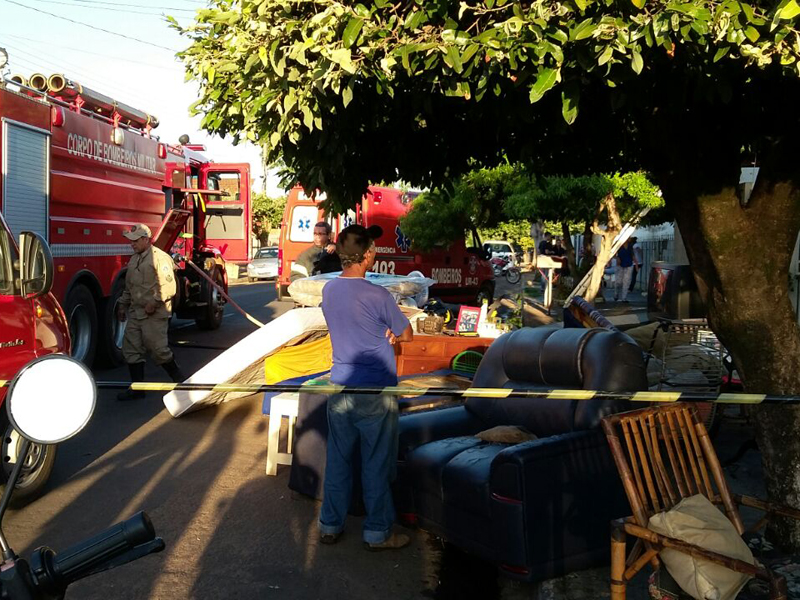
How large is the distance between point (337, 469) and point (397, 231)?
12888 millimetres

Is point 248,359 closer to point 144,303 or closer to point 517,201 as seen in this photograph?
point 144,303

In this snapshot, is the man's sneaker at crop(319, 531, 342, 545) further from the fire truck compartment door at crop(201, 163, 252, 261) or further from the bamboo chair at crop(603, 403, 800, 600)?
the fire truck compartment door at crop(201, 163, 252, 261)

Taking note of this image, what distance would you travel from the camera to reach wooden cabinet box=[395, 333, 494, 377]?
8.65 meters

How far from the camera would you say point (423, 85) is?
4.32 meters

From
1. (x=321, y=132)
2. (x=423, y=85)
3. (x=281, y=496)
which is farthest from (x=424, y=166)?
(x=281, y=496)

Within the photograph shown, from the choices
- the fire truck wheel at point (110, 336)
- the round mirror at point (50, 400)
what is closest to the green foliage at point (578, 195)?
the fire truck wheel at point (110, 336)

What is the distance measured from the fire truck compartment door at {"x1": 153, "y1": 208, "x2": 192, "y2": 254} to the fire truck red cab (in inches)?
94.2

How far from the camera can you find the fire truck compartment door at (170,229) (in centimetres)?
1400

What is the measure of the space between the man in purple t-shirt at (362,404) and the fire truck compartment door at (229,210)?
11983 millimetres

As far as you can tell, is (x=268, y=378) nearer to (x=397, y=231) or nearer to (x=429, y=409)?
(x=429, y=409)

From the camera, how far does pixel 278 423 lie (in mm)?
6520

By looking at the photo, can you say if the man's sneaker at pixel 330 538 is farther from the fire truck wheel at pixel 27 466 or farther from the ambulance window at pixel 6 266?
the ambulance window at pixel 6 266

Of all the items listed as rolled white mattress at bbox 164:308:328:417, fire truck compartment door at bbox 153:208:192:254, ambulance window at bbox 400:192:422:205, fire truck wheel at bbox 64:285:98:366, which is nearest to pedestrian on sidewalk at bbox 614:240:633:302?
ambulance window at bbox 400:192:422:205

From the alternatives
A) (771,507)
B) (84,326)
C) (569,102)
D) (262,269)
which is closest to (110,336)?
(84,326)
